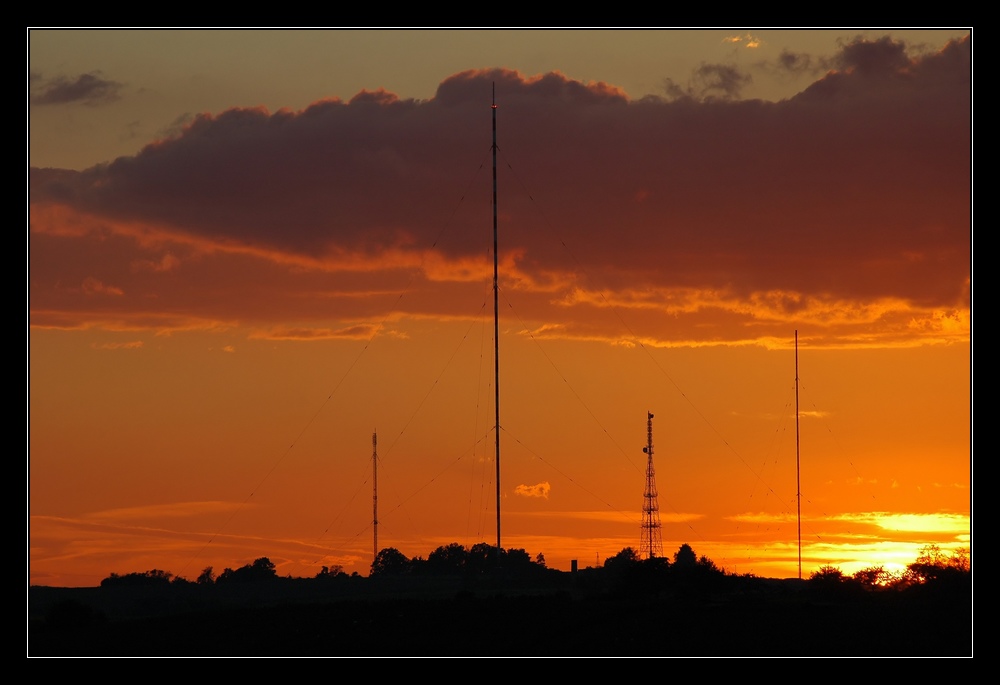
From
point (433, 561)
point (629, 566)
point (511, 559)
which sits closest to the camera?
point (629, 566)

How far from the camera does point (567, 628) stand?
56.3 m

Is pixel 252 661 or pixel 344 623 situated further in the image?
pixel 344 623

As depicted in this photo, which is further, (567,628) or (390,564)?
(390,564)

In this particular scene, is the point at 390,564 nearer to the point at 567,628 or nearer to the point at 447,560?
the point at 447,560

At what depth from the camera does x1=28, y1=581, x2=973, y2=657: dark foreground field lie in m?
54.1

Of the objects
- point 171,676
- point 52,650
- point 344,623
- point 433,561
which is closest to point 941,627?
point 344,623

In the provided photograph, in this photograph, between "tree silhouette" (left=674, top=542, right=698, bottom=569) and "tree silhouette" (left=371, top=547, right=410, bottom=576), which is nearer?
"tree silhouette" (left=674, top=542, right=698, bottom=569)

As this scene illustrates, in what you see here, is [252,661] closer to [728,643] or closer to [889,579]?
[728,643]

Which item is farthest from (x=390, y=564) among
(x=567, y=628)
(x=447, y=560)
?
(x=567, y=628)

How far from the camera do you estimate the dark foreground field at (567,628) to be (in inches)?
2131

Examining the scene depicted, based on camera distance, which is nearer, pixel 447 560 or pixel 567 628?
pixel 567 628

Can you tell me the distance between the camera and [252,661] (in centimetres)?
5259

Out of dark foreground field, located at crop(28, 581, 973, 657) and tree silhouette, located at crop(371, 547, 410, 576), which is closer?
dark foreground field, located at crop(28, 581, 973, 657)

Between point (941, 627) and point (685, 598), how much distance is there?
9.23 metres
